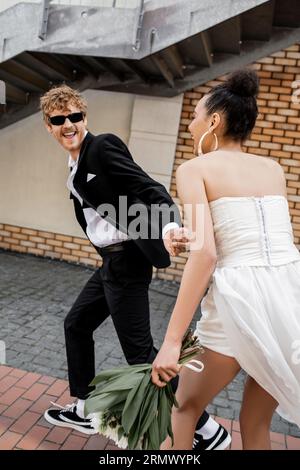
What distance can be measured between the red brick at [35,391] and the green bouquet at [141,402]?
4.46 feet

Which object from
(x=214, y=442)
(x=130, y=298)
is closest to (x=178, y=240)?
(x=130, y=298)

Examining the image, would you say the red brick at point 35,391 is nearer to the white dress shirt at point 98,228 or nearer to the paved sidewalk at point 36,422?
the paved sidewalk at point 36,422

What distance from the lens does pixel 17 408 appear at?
2906 mm

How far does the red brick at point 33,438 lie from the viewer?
255 cm

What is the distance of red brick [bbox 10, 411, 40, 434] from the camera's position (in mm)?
2684

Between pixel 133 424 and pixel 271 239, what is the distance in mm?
920

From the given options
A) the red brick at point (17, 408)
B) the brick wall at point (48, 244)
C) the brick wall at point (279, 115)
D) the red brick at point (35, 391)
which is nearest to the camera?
the red brick at point (17, 408)

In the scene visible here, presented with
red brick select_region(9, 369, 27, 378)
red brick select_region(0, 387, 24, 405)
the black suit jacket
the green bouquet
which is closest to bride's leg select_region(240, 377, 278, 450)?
the green bouquet

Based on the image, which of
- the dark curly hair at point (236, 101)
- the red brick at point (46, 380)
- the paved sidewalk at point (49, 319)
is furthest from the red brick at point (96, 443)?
the dark curly hair at point (236, 101)

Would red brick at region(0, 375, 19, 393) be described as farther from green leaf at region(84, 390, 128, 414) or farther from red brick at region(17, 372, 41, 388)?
green leaf at region(84, 390, 128, 414)

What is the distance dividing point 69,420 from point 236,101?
2.08 meters

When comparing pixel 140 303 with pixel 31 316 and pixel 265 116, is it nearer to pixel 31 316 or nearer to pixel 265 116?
pixel 31 316

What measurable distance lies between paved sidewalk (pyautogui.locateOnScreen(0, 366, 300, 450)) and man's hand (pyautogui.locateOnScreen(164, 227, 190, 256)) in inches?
55.7
